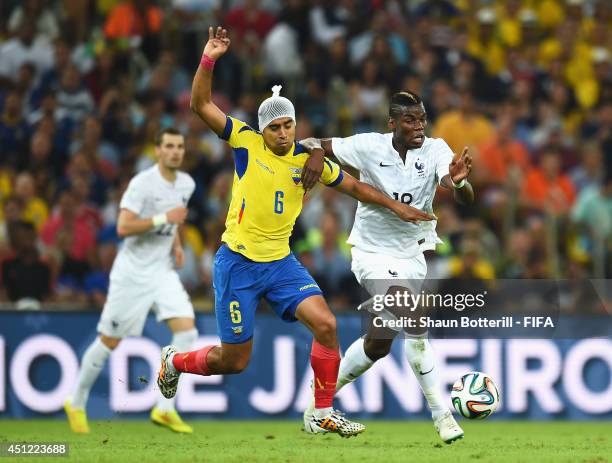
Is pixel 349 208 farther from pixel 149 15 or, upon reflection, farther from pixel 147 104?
pixel 149 15

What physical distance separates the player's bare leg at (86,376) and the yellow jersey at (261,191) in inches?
110

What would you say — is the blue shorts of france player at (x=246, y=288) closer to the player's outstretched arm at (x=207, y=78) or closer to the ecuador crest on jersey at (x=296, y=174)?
the ecuador crest on jersey at (x=296, y=174)

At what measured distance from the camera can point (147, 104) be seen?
17203 millimetres

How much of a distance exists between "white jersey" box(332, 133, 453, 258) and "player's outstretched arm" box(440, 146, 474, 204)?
1.21ft

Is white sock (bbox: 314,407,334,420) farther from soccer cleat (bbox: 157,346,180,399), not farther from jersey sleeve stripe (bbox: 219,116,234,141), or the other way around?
jersey sleeve stripe (bbox: 219,116,234,141)

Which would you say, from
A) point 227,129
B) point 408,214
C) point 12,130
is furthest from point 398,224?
point 12,130

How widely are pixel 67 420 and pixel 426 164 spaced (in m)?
5.08

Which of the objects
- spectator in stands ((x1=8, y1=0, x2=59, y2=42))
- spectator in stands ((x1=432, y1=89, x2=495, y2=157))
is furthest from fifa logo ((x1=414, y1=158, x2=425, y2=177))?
spectator in stands ((x1=8, y1=0, x2=59, y2=42))

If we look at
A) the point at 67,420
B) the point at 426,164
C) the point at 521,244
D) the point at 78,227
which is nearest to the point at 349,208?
the point at 521,244

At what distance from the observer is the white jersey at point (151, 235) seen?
12.6 meters

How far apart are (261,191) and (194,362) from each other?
1.49m

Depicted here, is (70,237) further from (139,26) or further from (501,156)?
(501,156)

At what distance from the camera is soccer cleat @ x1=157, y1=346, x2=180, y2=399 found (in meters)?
10.8

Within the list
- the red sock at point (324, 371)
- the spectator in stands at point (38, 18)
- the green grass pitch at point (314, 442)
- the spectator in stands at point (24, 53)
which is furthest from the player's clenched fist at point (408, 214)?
the spectator in stands at point (38, 18)
